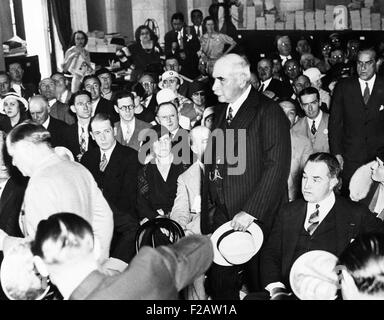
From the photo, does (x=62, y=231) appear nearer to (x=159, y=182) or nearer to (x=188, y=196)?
(x=188, y=196)

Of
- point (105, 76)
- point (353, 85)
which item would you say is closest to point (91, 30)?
point (105, 76)

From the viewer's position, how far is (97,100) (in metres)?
6.57

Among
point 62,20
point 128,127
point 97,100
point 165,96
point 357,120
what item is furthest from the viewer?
point 62,20

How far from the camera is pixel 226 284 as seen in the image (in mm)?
3275

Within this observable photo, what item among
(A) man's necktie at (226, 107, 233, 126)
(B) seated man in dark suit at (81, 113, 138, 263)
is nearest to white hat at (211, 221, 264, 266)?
(A) man's necktie at (226, 107, 233, 126)

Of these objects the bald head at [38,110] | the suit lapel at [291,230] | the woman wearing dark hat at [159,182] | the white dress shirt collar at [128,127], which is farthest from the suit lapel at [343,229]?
the bald head at [38,110]

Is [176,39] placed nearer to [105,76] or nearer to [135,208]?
[105,76]

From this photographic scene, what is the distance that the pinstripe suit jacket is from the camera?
3125 mm

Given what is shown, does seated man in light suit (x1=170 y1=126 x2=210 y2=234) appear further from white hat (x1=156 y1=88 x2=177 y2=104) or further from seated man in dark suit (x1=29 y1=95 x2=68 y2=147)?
white hat (x1=156 y1=88 x2=177 y2=104)

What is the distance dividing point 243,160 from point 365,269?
4.76 ft

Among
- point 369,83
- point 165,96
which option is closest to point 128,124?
point 165,96

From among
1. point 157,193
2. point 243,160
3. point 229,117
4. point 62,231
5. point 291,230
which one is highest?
point 229,117

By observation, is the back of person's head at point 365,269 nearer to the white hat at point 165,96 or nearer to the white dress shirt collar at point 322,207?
the white dress shirt collar at point 322,207

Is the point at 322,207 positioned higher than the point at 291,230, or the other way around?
the point at 322,207
